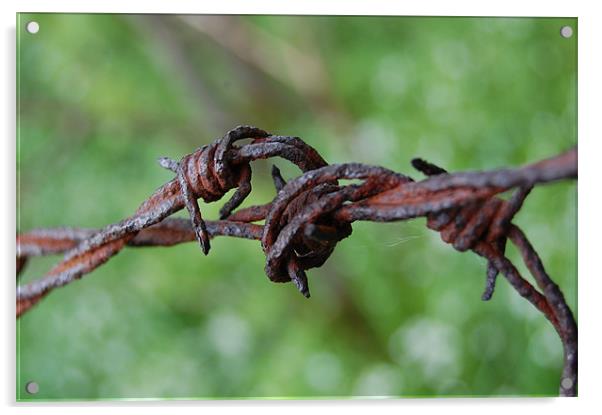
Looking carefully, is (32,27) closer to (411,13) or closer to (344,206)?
(411,13)

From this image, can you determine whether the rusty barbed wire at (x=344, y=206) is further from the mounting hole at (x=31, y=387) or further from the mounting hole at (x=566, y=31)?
the mounting hole at (x=566, y=31)

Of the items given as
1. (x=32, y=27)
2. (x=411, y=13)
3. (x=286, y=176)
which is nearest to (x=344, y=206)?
(x=411, y=13)

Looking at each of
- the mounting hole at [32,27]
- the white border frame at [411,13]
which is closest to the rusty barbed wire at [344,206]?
the white border frame at [411,13]

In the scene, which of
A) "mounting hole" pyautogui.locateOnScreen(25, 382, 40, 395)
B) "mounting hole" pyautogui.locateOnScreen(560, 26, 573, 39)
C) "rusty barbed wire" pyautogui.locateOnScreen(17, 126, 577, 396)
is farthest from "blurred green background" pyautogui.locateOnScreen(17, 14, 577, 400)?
"rusty barbed wire" pyautogui.locateOnScreen(17, 126, 577, 396)

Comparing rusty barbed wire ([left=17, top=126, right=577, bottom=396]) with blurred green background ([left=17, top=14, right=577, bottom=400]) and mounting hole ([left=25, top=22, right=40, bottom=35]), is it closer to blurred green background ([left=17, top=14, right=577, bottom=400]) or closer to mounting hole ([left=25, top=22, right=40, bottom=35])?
mounting hole ([left=25, top=22, right=40, bottom=35])
